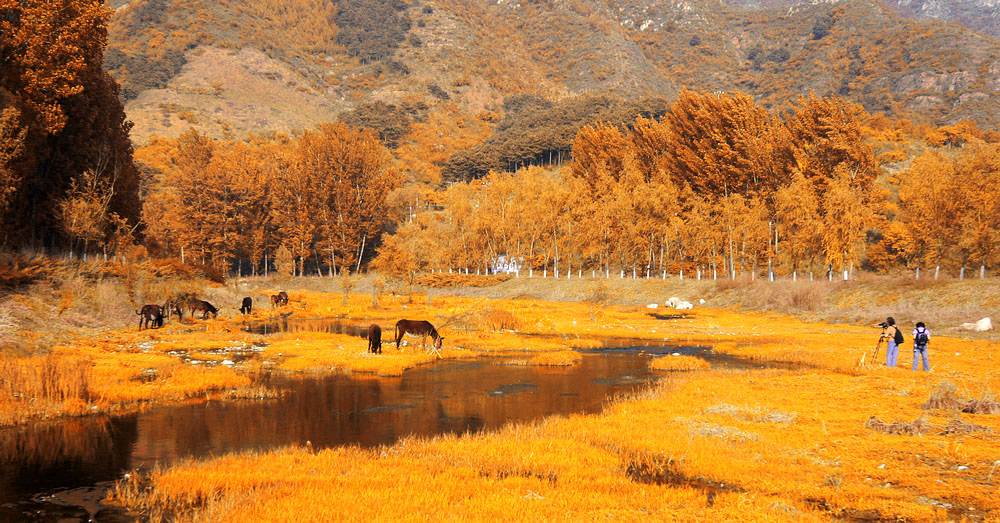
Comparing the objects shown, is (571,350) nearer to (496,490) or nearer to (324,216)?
(496,490)

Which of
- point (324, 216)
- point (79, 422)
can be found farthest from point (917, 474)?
point (324, 216)

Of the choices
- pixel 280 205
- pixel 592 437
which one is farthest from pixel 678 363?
pixel 280 205

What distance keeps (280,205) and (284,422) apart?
9599 cm

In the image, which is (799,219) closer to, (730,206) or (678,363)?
(730,206)

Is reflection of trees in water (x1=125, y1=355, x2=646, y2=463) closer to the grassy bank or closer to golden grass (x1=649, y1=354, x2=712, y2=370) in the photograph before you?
the grassy bank

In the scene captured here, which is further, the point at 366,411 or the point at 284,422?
the point at 366,411

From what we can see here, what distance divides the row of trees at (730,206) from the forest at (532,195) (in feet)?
0.92

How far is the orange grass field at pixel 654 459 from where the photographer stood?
30.9ft

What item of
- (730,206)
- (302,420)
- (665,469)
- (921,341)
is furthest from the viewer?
(730,206)

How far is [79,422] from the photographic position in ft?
51.8

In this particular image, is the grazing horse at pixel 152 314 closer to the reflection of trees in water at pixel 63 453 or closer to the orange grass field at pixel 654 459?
the orange grass field at pixel 654 459

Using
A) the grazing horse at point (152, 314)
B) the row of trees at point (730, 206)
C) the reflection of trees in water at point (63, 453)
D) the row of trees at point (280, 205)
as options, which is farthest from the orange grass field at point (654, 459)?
the row of trees at point (280, 205)

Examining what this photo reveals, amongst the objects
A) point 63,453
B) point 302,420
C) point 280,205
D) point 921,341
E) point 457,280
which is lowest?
point 302,420

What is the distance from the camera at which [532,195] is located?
94938 mm
